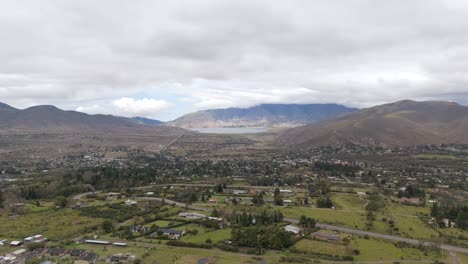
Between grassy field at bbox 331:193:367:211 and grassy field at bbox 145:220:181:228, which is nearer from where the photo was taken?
grassy field at bbox 145:220:181:228

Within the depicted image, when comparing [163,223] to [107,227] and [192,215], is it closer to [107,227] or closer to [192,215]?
[192,215]

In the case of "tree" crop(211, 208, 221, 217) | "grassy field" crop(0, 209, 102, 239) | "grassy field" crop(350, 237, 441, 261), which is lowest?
"grassy field" crop(350, 237, 441, 261)

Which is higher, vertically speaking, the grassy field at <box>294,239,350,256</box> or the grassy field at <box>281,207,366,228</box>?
the grassy field at <box>281,207,366,228</box>

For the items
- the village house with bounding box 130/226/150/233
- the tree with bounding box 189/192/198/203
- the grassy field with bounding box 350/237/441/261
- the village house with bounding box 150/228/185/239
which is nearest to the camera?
the grassy field with bounding box 350/237/441/261

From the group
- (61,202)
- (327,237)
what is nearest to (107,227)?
(61,202)

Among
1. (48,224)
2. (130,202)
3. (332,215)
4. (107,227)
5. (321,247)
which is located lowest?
(321,247)

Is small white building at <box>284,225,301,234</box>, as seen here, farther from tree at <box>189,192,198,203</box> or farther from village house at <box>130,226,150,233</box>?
tree at <box>189,192,198,203</box>

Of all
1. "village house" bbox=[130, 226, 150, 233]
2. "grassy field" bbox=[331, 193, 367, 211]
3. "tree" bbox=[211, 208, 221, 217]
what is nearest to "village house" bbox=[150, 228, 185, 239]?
"village house" bbox=[130, 226, 150, 233]

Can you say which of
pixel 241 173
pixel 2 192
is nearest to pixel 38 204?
pixel 2 192

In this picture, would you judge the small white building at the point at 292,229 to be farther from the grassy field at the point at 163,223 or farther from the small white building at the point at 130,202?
the small white building at the point at 130,202

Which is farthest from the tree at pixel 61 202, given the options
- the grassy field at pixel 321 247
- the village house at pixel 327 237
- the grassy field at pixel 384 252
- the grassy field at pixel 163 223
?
the grassy field at pixel 384 252
